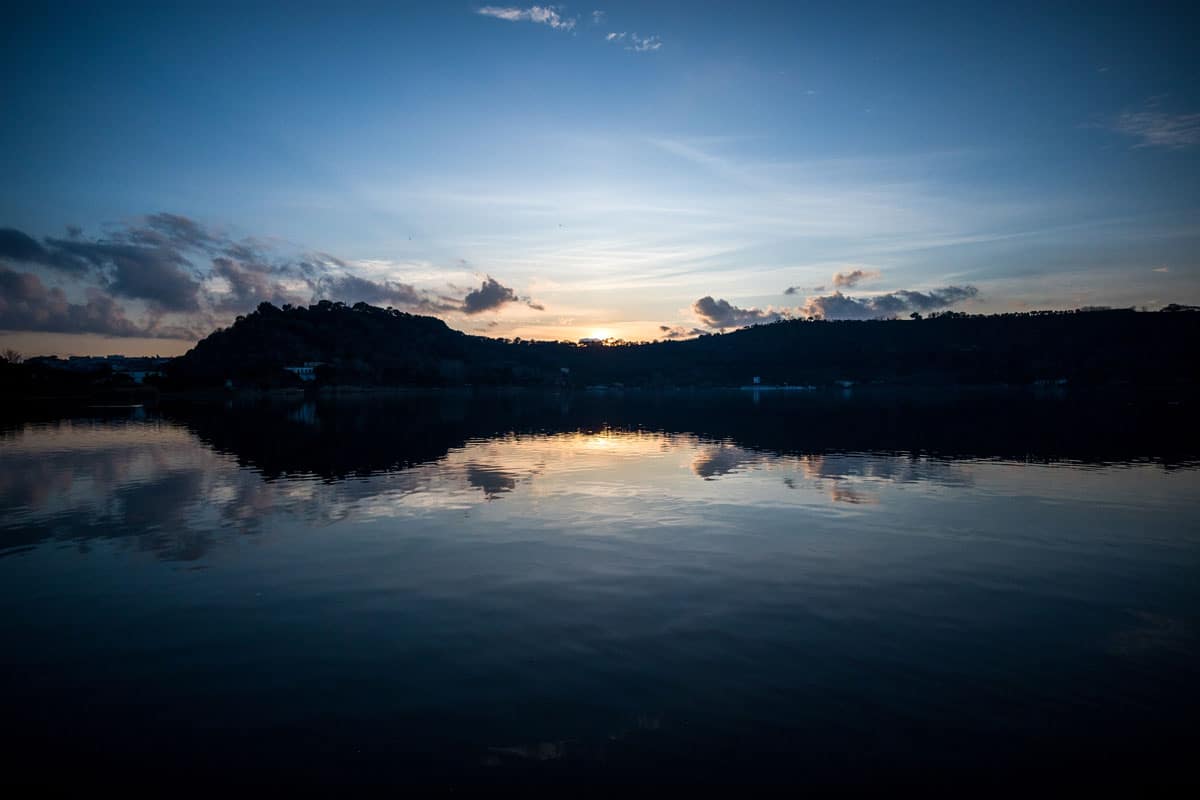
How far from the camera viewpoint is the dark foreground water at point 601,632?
7820 mm

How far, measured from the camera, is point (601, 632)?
11.4m

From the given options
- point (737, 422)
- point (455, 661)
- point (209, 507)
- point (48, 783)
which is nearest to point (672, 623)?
point (455, 661)

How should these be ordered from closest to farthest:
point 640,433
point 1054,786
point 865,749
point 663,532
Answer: point 1054,786, point 865,749, point 663,532, point 640,433

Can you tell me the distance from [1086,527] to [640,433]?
37291 millimetres

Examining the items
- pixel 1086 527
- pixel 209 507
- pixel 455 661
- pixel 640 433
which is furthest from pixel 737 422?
pixel 455 661

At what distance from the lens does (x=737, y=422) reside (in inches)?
2657

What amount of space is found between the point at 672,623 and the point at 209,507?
19.0 m

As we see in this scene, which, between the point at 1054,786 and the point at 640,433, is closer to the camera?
the point at 1054,786

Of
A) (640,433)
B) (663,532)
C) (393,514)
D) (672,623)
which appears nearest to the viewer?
(672,623)

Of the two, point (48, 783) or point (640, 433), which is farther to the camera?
point (640, 433)

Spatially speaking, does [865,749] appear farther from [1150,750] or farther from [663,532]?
[663,532]

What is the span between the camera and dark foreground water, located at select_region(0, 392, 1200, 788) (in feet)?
25.7

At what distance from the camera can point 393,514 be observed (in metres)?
21.5

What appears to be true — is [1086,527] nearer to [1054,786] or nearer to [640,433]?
[1054,786]
